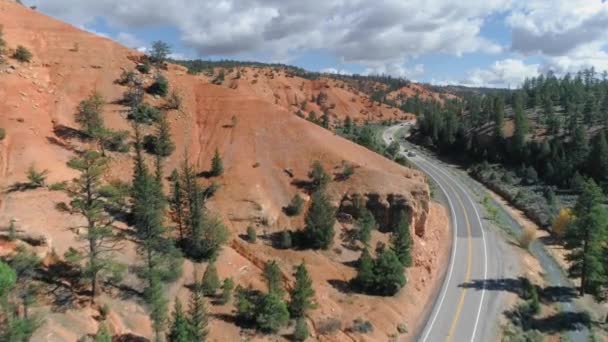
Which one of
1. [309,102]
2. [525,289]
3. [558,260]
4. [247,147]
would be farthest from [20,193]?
[309,102]

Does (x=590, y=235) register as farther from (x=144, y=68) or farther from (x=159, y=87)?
(x=144, y=68)

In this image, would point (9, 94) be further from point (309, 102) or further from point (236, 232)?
point (309, 102)

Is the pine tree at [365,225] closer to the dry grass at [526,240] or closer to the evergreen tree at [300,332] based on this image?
the evergreen tree at [300,332]

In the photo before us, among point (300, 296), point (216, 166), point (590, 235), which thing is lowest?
point (300, 296)

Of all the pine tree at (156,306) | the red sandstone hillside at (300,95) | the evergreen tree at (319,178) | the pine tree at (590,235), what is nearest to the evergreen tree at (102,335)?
the pine tree at (156,306)

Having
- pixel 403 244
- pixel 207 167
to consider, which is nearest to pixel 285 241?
pixel 403 244

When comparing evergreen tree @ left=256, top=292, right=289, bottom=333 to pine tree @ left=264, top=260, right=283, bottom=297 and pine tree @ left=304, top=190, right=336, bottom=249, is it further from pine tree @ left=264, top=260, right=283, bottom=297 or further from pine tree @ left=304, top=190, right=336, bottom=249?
pine tree @ left=304, top=190, right=336, bottom=249

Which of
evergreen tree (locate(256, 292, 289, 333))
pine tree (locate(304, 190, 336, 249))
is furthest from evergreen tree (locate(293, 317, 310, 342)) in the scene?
pine tree (locate(304, 190, 336, 249))
